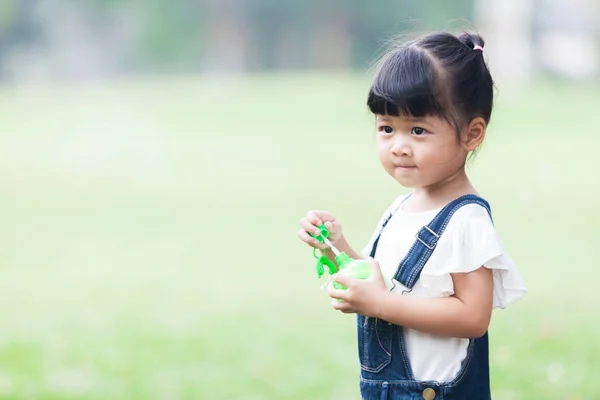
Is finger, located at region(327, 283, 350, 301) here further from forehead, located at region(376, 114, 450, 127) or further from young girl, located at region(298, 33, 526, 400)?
forehead, located at region(376, 114, 450, 127)

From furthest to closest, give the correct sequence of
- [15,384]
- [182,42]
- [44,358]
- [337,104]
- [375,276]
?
[182,42], [337,104], [44,358], [15,384], [375,276]

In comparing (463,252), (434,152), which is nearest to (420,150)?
(434,152)

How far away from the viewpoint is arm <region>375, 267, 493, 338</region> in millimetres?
2094

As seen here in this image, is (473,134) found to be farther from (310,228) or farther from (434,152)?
(310,228)

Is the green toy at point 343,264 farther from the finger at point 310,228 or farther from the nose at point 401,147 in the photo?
the nose at point 401,147

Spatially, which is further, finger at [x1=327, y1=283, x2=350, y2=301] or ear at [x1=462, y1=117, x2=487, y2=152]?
ear at [x1=462, y1=117, x2=487, y2=152]

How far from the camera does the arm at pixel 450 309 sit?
209cm

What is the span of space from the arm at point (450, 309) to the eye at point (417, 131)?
0.31m

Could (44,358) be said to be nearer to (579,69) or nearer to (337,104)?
(337,104)

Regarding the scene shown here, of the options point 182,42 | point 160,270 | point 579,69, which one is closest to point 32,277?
point 160,270

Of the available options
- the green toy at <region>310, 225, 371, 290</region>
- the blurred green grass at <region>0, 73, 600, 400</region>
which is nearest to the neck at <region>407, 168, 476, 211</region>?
the green toy at <region>310, 225, 371, 290</region>

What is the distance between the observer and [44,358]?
4871 mm

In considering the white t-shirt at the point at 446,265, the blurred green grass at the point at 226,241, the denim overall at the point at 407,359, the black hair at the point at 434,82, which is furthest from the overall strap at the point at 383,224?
the blurred green grass at the point at 226,241

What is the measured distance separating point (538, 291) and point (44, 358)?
2.81 m
